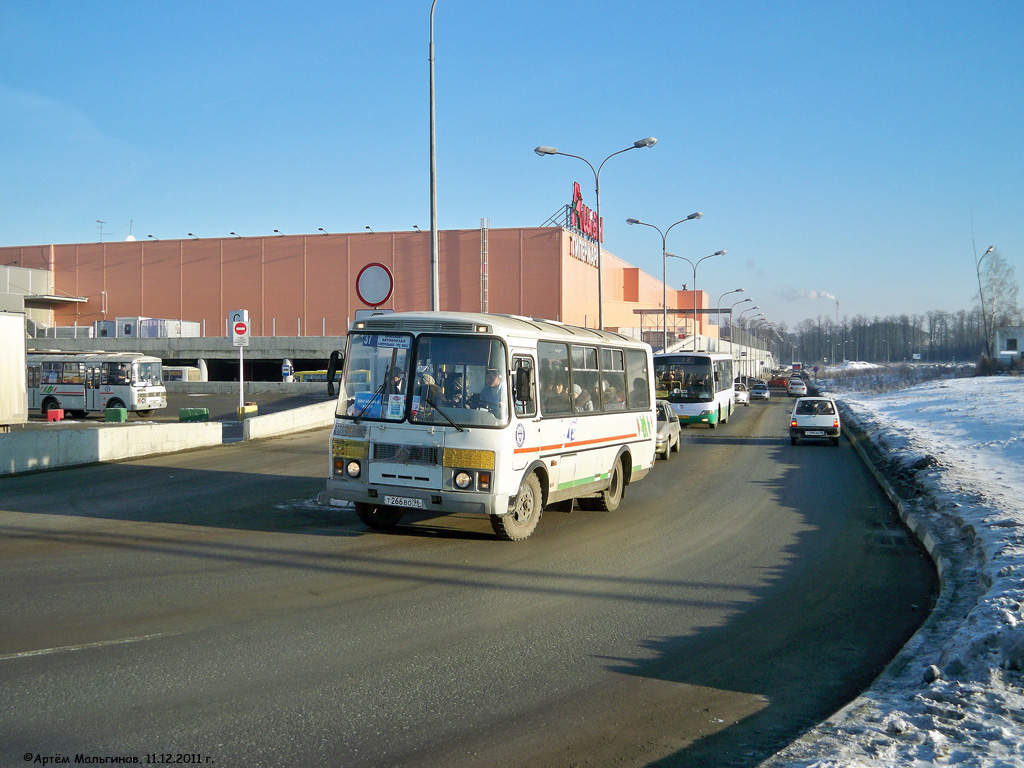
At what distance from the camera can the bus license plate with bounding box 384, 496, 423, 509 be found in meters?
→ 10.1

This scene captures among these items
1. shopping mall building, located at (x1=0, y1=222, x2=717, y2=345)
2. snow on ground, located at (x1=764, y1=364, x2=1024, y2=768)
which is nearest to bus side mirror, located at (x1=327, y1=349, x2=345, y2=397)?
snow on ground, located at (x1=764, y1=364, x2=1024, y2=768)

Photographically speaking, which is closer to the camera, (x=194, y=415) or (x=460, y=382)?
(x=460, y=382)

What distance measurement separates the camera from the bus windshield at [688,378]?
34281 mm

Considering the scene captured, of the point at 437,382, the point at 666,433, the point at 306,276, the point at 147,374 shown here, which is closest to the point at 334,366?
the point at 437,382

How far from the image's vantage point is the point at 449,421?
10094 millimetres

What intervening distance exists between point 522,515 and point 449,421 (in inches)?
68.4

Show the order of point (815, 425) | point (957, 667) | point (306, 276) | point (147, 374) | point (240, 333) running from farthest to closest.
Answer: point (306, 276) < point (147, 374) < point (815, 425) < point (240, 333) < point (957, 667)

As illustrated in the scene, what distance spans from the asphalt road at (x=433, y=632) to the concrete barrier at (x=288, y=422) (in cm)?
1147

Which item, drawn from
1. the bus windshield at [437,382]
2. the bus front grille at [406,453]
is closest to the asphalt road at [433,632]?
the bus front grille at [406,453]

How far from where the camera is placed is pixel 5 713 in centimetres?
485

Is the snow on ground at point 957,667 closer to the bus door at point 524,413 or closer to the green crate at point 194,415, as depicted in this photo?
the bus door at point 524,413

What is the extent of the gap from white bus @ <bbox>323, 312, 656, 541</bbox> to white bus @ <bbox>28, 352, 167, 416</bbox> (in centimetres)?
2606

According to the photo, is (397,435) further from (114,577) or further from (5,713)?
(5,713)

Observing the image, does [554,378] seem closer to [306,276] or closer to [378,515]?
[378,515]
